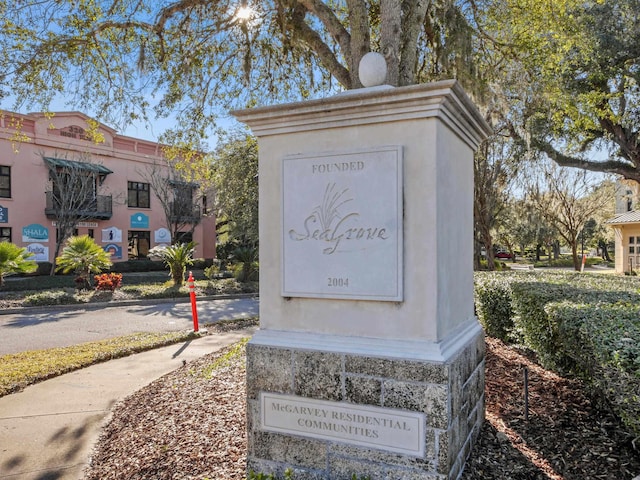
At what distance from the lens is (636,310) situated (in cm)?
374

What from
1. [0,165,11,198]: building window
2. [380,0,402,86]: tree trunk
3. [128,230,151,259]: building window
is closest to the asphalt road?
[380,0,402,86]: tree trunk

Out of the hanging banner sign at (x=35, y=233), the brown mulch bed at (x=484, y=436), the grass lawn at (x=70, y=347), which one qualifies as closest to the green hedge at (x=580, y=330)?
the brown mulch bed at (x=484, y=436)

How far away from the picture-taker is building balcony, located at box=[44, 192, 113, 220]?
20875mm

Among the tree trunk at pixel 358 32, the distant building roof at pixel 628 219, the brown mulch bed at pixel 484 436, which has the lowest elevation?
the brown mulch bed at pixel 484 436

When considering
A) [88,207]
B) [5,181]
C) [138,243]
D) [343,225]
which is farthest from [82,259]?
[343,225]

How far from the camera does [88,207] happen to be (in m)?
21.8

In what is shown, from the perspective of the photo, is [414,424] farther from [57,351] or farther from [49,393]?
[57,351]

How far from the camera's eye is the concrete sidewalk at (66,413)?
11.2 ft

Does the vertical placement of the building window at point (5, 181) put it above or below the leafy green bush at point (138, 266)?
above

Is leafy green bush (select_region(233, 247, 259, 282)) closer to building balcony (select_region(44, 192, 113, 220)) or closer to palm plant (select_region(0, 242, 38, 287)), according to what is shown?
palm plant (select_region(0, 242, 38, 287))

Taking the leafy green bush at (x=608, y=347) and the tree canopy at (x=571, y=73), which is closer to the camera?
the leafy green bush at (x=608, y=347)

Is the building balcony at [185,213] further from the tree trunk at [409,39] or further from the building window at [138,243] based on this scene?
the tree trunk at [409,39]

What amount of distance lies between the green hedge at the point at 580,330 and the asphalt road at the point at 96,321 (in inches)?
260

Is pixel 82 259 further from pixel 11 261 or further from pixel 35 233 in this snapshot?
pixel 35 233
